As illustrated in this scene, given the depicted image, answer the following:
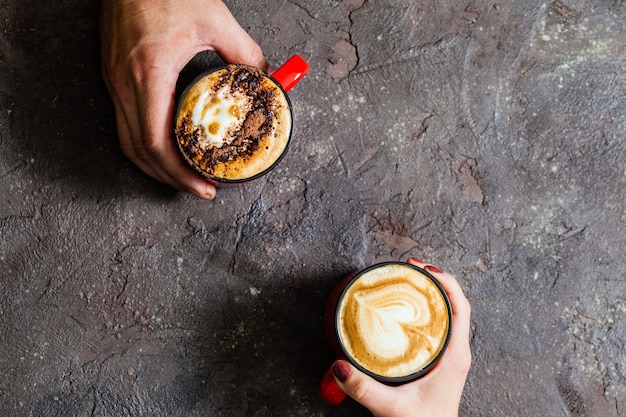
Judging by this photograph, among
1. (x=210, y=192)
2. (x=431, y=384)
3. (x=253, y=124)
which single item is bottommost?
(x=431, y=384)

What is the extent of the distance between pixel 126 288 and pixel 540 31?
1.56m

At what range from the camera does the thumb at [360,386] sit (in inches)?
57.2

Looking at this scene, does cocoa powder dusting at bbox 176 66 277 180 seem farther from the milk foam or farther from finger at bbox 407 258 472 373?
finger at bbox 407 258 472 373

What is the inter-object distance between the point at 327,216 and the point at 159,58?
677 millimetres

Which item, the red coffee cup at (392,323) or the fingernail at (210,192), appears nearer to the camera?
the red coffee cup at (392,323)

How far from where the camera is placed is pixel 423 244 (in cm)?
184

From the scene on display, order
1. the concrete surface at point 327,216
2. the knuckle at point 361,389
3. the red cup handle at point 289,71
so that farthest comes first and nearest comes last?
the concrete surface at point 327,216 → the red cup handle at point 289,71 → the knuckle at point 361,389

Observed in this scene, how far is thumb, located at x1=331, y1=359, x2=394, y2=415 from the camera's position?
1.45m

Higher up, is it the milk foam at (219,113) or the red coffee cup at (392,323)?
the milk foam at (219,113)

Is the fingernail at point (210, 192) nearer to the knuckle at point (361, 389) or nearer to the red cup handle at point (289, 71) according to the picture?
the red cup handle at point (289, 71)

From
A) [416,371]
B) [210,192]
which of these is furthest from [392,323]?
[210,192]

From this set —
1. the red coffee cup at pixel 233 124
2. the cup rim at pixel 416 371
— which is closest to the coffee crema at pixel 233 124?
the red coffee cup at pixel 233 124

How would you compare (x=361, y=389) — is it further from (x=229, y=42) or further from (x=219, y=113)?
(x=229, y=42)

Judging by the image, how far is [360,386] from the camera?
1452mm
